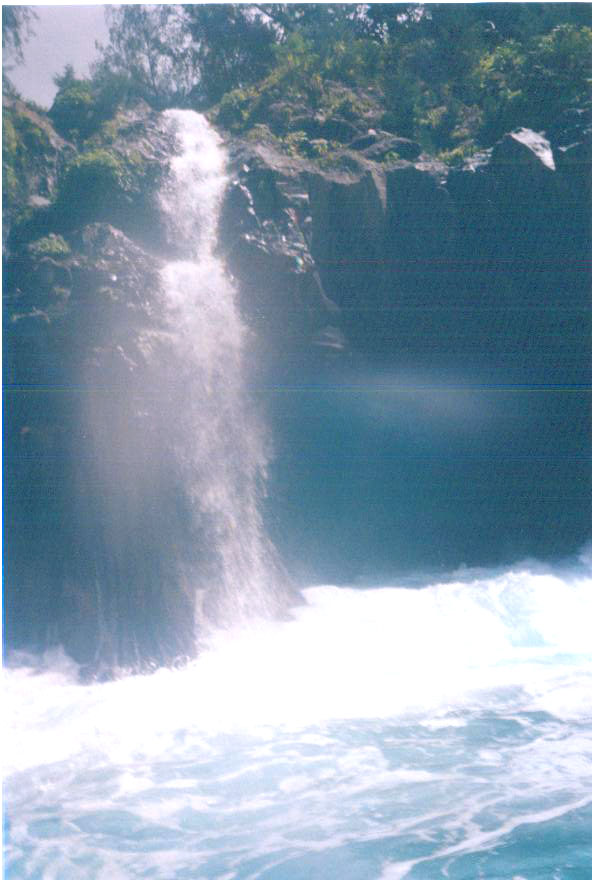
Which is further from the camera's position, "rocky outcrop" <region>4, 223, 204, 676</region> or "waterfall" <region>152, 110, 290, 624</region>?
"waterfall" <region>152, 110, 290, 624</region>

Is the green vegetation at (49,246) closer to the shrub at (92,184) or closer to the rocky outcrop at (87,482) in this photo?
the rocky outcrop at (87,482)

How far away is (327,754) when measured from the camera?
4.45 m

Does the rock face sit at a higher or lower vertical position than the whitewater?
higher

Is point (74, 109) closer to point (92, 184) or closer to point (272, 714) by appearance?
point (92, 184)

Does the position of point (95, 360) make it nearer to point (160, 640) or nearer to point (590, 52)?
point (160, 640)

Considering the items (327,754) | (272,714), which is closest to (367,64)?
(272,714)

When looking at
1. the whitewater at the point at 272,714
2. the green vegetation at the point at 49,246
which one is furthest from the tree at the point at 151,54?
the green vegetation at the point at 49,246

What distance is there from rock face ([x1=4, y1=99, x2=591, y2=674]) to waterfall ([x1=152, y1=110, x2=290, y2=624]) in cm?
17

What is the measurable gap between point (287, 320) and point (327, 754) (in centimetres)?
392

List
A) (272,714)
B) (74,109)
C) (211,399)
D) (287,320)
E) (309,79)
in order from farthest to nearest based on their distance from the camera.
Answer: (287,320), (211,399), (309,79), (74,109), (272,714)

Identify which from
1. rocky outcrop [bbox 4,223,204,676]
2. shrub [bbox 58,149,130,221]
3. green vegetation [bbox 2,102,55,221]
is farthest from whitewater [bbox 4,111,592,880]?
green vegetation [bbox 2,102,55,221]

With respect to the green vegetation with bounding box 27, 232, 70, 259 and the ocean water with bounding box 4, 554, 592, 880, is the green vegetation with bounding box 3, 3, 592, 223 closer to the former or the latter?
the green vegetation with bounding box 27, 232, 70, 259

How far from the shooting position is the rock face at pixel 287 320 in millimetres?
6055

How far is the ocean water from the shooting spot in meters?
3.53
